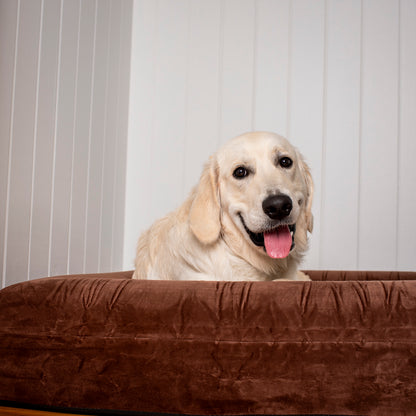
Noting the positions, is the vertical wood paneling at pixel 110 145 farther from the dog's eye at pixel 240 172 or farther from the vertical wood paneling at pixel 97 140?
the dog's eye at pixel 240 172

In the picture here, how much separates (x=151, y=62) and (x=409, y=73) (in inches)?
78.7

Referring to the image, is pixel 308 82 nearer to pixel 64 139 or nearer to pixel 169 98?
pixel 169 98

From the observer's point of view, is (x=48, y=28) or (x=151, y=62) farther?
(x=151, y=62)

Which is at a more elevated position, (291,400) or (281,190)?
(281,190)

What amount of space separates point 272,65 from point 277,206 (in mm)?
2291

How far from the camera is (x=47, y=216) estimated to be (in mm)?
2486

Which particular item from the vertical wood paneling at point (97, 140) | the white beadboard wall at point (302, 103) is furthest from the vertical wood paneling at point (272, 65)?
the vertical wood paneling at point (97, 140)

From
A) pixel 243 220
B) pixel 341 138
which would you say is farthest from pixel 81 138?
pixel 341 138

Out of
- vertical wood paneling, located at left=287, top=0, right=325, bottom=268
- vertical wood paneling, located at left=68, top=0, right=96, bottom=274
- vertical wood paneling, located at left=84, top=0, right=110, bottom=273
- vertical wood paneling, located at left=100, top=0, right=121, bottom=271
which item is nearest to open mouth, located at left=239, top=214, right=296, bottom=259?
vertical wood paneling, located at left=68, top=0, right=96, bottom=274

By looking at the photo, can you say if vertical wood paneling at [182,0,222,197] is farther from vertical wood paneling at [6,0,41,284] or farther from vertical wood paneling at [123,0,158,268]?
vertical wood paneling at [6,0,41,284]

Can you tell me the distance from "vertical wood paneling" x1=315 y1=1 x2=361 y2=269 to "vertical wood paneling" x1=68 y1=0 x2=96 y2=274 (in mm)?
1737

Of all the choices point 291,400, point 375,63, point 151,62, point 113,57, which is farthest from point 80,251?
point 375,63

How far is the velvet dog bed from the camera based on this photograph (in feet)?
4.05

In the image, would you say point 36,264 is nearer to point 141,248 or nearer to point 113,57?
point 141,248
